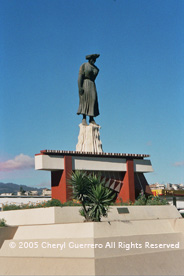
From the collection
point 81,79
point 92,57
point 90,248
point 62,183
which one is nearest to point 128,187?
point 62,183

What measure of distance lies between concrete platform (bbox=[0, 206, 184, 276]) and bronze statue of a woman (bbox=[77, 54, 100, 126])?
10997 mm

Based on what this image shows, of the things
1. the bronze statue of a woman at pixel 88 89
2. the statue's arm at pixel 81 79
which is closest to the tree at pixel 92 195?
the bronze statue of a woman at pixel 88 89

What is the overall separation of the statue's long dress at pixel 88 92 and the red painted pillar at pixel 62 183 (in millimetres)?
5589

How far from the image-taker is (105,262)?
2230 centimetres

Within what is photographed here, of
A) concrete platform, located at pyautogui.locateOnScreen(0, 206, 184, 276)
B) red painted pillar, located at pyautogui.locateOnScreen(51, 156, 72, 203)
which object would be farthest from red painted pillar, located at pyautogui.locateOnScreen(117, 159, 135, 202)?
concrete platform, located at pyautogui.locateOnScreen(0, 206, 184, 276)

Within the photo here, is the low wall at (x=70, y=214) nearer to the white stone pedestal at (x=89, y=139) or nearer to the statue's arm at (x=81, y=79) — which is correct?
the white stone pedestal at (x=89, y=139)

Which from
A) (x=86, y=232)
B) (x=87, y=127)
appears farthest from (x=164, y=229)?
(x=87, y=127)

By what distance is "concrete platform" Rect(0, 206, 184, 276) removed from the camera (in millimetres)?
22562

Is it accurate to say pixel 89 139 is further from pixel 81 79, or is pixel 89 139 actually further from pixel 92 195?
pixel 92 195

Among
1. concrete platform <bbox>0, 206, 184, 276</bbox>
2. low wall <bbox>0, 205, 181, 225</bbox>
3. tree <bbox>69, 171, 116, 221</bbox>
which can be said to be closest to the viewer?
concrete platform <bbox>0, 206, 184, 276</bbox>

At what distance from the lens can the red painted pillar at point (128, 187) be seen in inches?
1374

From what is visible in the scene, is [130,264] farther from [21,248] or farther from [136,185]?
[136,185]

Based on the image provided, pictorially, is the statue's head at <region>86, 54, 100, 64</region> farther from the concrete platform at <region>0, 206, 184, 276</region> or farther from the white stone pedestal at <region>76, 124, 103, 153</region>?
the concrete platform at <region>0, 206, 184, 276</region>

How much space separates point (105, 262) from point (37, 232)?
5564 millimetres
